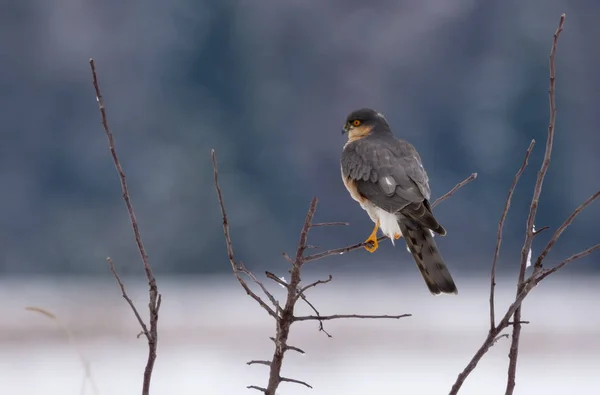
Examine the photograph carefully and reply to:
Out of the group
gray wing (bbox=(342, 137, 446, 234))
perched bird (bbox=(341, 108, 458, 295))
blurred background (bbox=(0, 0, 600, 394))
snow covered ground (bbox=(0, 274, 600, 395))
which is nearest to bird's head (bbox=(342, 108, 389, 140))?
perched bird (bbox=(341, 108, 458, 295))

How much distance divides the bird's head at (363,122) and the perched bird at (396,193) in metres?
0.09

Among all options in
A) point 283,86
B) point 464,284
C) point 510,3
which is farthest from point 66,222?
point 510,3

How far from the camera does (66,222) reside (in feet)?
81.1

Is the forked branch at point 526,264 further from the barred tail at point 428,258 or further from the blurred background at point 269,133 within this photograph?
the blurred background at point 269,133

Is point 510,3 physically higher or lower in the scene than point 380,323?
higher

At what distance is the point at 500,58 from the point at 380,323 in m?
13.9

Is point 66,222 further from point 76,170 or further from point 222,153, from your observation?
point 222,153

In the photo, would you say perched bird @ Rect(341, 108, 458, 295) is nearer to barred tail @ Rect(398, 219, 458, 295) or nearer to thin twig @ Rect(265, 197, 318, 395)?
barred tail @ Rect(398, 219, 458, 295)

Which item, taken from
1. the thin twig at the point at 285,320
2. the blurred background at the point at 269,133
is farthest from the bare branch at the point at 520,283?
the blurred background at the point at 269,133

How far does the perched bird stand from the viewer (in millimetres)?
2482

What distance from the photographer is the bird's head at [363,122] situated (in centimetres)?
334

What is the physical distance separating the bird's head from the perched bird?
88 mm

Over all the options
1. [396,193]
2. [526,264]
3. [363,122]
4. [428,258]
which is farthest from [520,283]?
[363,122]

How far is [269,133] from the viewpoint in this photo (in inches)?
1036
